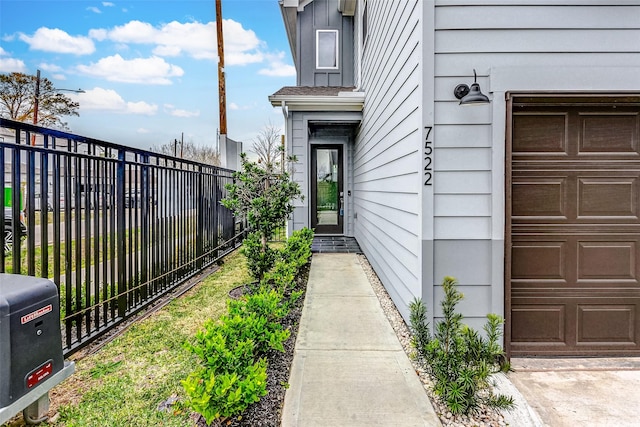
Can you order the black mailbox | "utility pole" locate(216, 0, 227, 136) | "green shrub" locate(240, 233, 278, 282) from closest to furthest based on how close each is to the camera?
the black mailbox, "green shrub" locate(240, 233, 278, 282), "utility pole" locate(216, 0, 227, 136)

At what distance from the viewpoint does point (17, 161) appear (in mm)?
2139

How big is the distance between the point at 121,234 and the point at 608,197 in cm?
426

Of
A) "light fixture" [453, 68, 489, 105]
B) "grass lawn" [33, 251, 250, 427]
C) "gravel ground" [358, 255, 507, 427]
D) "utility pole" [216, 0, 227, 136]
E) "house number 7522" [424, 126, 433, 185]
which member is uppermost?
"utility pole" [216, 0, 227, 136]

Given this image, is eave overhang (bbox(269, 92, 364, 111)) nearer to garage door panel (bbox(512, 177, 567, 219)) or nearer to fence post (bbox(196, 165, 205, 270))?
fence post (bbox(196, 165, 205, 270))

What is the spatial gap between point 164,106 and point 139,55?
818 centimetres

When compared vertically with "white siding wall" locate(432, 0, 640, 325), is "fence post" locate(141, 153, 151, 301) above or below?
below

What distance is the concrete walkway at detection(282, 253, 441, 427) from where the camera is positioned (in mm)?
2039

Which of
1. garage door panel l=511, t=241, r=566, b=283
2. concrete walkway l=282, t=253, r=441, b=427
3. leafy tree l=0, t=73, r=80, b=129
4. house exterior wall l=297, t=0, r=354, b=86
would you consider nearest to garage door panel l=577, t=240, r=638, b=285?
garage door panel l=511, t=241, r=566, b=283

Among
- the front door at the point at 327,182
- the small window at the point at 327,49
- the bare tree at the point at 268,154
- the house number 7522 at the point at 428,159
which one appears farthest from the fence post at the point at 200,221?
the small window at the point at 327,49

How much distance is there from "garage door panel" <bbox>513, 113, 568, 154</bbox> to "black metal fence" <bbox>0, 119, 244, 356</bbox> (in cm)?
347

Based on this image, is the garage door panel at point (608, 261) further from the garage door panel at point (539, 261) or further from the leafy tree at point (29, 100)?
the leafy tree at point (29, 100)

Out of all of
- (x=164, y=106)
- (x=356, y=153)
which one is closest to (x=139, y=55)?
(x=164, y=106)

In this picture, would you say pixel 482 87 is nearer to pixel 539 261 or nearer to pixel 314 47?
pixel 539 261

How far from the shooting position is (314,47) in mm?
8711
